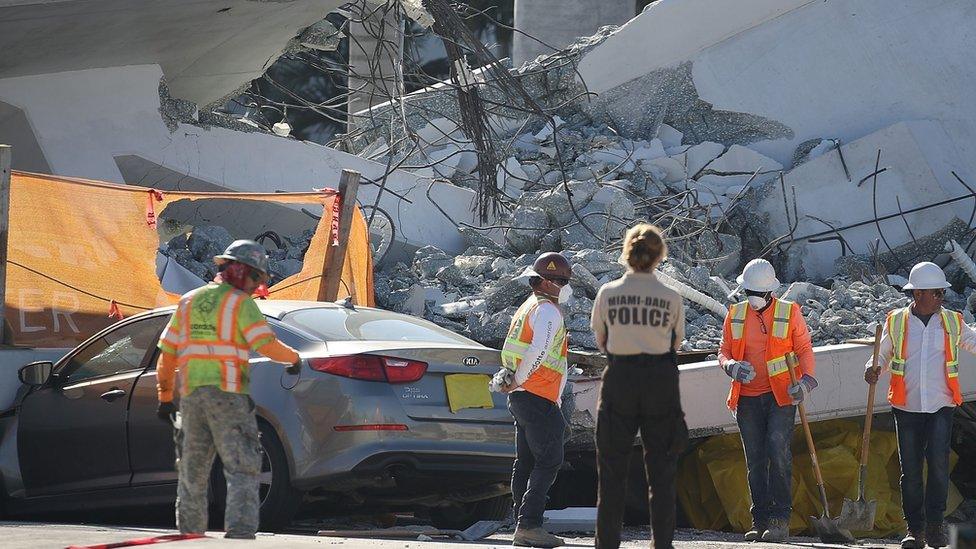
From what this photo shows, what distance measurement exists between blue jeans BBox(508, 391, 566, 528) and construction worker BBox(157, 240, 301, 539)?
127 cm

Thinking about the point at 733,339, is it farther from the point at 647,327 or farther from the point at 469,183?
the point at 469,183

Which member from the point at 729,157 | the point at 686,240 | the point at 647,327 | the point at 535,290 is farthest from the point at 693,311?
the point at 647,327

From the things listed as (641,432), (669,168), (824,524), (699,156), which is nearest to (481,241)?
(669,168)

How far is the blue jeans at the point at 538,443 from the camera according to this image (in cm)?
693

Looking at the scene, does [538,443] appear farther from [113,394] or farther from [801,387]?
[113,394]

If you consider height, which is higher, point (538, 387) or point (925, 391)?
point (925, 391)

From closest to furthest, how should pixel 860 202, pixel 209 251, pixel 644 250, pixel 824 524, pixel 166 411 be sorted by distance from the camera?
1. pixel 644 250
2. pixel 166 411
3. pixel 824 524
4. pixel 209 251
5. pixel 860 202

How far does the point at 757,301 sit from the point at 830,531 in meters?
1.47

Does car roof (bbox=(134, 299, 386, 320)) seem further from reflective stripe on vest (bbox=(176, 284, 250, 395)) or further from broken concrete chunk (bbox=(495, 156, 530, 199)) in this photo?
broken concrete chunk (bbox=(495, 156, 530, 199))

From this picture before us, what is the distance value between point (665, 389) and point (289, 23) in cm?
900

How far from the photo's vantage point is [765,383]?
789cm

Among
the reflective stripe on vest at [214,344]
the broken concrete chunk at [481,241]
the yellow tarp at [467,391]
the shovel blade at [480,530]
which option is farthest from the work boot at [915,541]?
the broken concrete chunk at [481,241]

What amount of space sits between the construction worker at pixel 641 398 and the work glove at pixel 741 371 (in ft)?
6.14

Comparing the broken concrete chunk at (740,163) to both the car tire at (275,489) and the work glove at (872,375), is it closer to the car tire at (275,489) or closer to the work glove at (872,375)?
the work glove at (872,375)
